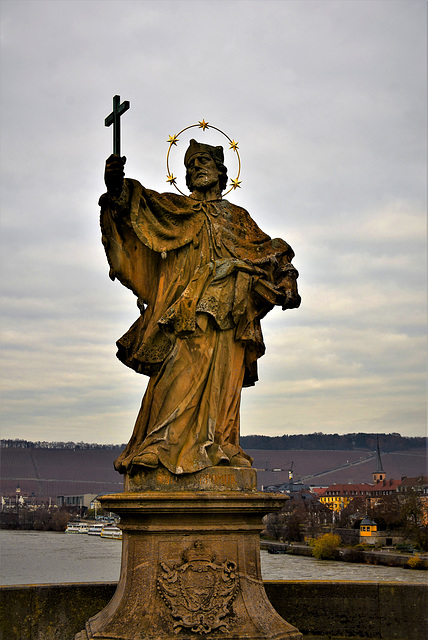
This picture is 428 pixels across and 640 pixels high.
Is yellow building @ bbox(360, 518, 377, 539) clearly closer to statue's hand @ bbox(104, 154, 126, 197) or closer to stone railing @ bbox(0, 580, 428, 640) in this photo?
stone railing @ bbox(0, 580, 428, 640)

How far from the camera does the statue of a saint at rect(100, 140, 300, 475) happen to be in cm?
550

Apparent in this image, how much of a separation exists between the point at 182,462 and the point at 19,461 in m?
83.1

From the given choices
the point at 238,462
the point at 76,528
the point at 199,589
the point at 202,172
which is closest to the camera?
the point at 199,589

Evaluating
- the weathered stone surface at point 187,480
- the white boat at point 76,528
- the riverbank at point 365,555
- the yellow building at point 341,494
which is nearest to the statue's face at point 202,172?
the weathered stone surface at point 187,480

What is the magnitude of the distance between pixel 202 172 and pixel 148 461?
2516 millimetres

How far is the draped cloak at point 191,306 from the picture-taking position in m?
5.52

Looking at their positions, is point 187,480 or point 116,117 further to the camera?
point 116,117

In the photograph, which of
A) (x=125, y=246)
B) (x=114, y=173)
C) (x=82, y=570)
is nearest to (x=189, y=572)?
(x=125, y=246)

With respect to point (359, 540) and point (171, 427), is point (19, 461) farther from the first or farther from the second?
point (171, 427)

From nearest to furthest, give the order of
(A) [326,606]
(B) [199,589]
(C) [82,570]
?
(B) [199,589] < (A) [326,606] < (C) [82,570]

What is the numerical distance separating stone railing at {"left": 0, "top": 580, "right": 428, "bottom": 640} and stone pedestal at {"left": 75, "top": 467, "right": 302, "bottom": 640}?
1.06m

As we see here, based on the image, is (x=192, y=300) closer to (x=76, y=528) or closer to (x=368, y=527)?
(x=368, y=527)

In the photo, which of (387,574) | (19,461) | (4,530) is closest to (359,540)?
(387,574)

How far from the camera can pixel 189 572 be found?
5.03m
